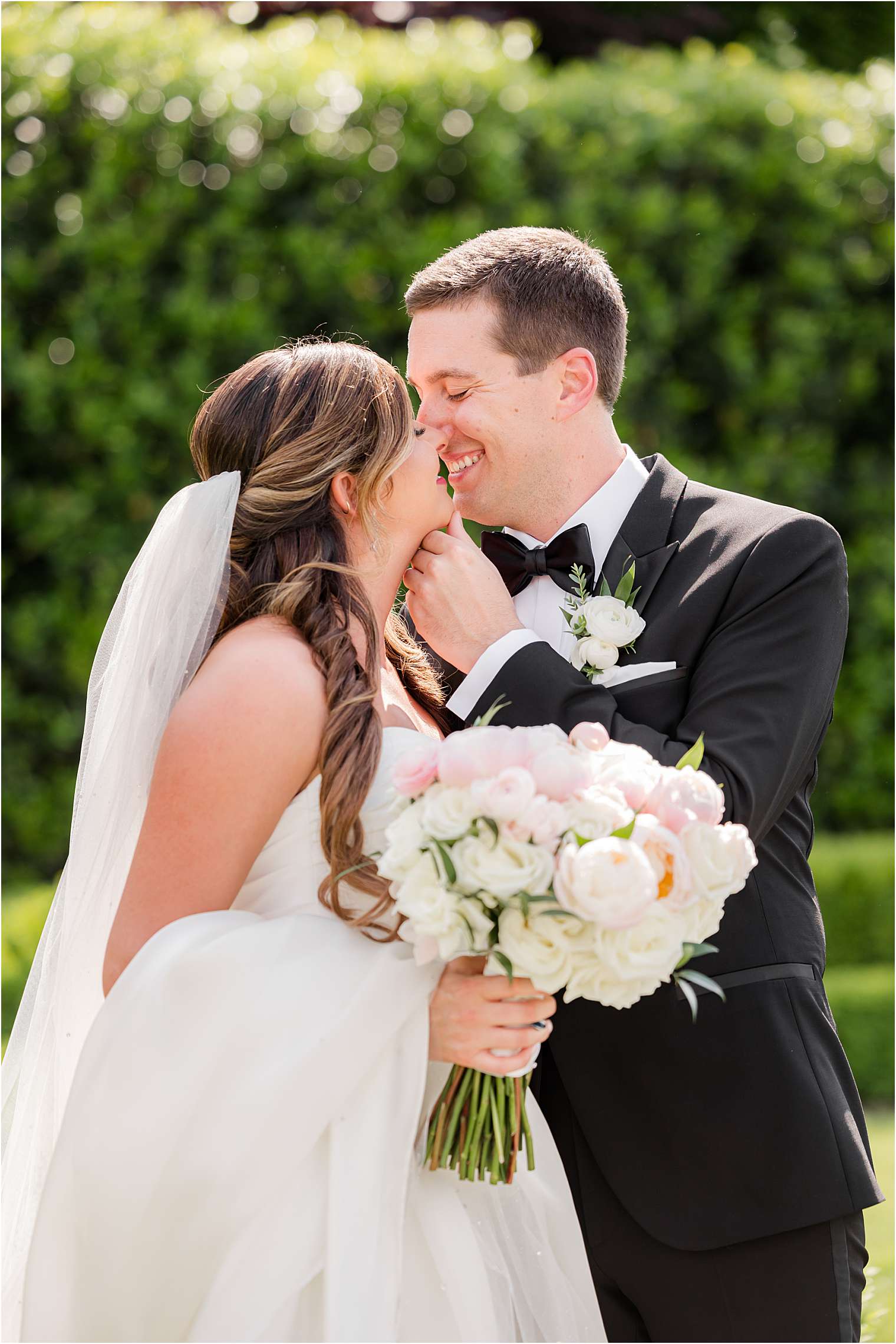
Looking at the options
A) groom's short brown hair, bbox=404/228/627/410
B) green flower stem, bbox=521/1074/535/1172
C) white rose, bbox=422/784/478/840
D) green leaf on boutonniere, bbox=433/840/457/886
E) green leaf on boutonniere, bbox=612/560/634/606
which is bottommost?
green flower stem, bbox=521/1074/535/1172

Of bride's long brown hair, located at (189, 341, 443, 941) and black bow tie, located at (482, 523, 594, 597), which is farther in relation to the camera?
black bow tie, located at (482, 523, 594, 597)

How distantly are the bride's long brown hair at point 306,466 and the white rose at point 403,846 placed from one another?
0.52 meters

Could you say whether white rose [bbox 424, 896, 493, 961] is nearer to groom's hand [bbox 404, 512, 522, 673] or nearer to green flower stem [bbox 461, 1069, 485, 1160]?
green flower stem [bbox 461, 1069, 485, 1160]

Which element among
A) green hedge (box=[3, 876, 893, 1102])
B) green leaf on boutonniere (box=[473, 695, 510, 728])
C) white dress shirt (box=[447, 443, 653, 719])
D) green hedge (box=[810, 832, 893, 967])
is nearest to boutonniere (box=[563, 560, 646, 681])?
white dress shirt (box=[447, 443, 653, 719])

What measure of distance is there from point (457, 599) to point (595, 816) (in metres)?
0.99

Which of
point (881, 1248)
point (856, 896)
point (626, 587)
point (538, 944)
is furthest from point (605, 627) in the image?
point (856, 896)

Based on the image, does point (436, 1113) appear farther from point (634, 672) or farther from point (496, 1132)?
point (634, 672)

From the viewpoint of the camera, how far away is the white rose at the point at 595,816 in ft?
7.01

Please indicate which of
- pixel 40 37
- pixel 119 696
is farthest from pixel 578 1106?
pixel 40 37

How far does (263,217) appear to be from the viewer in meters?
7.62

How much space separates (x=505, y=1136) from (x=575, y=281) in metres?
2.21

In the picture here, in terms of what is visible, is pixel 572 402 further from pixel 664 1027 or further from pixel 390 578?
pixel 664 1027

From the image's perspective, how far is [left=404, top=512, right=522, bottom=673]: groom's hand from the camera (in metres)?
2.94

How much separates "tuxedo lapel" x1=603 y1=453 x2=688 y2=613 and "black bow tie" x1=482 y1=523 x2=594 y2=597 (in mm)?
103
